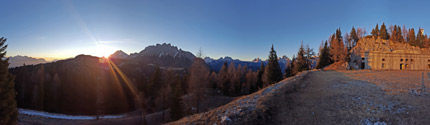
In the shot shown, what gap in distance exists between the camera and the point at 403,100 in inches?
362

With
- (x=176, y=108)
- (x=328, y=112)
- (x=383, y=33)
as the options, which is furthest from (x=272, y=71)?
(x=383, y=33)

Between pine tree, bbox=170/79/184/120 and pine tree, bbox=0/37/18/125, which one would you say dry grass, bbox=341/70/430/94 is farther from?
pine tree, bbox=0/37/18/125

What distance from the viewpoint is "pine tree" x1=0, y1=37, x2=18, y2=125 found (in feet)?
47.1

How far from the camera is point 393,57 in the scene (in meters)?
48.5

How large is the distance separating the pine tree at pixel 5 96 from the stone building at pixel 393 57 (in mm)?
78644

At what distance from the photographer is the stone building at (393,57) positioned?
4759 centimetres

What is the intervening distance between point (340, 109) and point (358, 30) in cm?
9602

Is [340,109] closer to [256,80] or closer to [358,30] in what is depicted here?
[256,80]

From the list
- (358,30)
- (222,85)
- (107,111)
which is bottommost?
(107,111)

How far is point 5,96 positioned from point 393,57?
83.5m

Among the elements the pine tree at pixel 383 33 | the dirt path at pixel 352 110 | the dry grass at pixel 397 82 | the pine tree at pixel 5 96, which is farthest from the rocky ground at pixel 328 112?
the pine tree at pixel 383 33

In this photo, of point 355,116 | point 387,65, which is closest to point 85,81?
point 355,116

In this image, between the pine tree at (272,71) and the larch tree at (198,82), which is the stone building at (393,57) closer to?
the pine tree at (272,71)

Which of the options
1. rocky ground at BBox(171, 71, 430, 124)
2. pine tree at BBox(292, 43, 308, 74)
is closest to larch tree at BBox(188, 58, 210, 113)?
rocky ground at BBox(171, 71, 430, 124)
